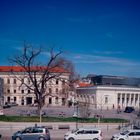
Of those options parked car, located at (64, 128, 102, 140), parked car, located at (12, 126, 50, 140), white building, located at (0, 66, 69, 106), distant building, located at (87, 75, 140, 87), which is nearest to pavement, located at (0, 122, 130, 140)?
parked car, located at (64, 128, 102, 140)

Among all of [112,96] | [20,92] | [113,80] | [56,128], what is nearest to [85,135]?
[56,128]

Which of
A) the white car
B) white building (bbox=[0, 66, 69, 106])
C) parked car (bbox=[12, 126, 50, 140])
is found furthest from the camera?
white building (bbox=[0, 66, 69, 106])

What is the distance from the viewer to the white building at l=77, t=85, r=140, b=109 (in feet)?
350

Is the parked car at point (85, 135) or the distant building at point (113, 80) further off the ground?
the distant building at point (113, 80)

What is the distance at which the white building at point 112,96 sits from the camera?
107 meters

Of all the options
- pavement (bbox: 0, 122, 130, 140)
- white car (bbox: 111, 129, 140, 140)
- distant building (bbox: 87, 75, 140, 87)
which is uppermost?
distant building (bbox: 87, 75, 140, 87)

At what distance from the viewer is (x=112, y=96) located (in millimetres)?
108562

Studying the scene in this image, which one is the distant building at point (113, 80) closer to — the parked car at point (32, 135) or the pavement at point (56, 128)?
the pavement at point (56, 128)

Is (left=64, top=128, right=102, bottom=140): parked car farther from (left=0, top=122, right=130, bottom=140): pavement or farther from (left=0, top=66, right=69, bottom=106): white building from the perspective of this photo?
(left=0, top=66, right=69, bottom=106): white building

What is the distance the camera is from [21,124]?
47781mm

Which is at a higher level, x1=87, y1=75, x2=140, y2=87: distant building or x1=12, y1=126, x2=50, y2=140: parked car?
x1=87, y1=75, x2=140, y2=87: distant building

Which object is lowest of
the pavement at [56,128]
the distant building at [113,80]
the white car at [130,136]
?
the pavement at [56,128]

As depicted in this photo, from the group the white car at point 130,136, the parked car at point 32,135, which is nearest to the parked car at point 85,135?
the white car at point 130,136

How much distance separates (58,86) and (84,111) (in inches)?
2138
